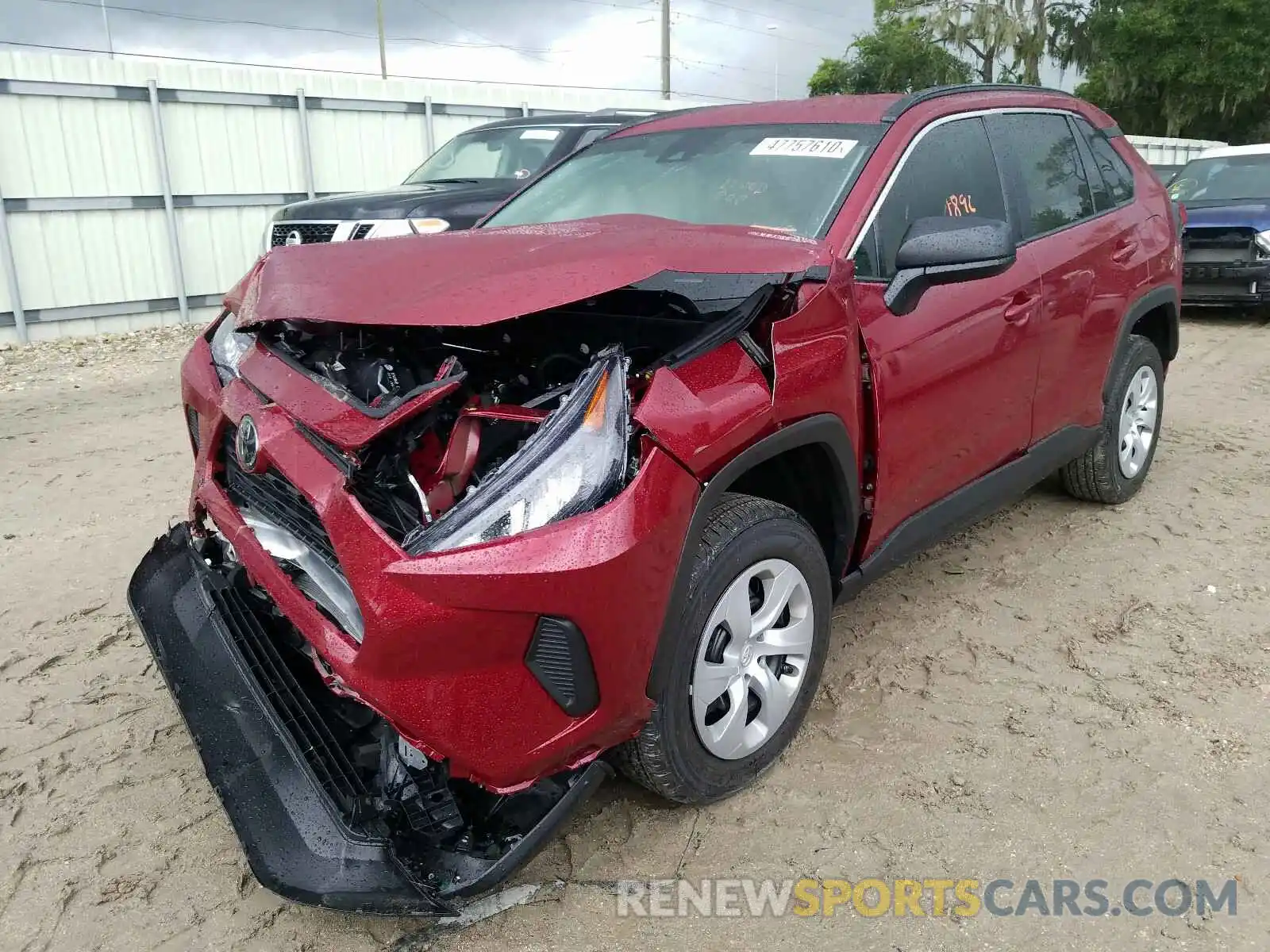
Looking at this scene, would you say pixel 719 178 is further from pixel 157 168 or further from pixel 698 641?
pixel 157 168

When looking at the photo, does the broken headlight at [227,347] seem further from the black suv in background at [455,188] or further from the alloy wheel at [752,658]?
the black suv in background at [455,188]

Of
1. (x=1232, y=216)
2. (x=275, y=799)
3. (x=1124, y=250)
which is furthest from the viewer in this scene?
(x=1232, y=216)

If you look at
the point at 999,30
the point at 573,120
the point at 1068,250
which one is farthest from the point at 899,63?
the point at 1068,250

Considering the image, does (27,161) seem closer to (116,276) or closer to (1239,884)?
(116,276)

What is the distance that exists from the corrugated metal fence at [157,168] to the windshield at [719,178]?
312 inches

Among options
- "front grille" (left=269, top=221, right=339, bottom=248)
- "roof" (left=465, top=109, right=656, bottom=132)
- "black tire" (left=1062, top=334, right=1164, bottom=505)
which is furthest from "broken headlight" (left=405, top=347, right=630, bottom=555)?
"roof" (left=465, top=109, right=656, bottom=132)

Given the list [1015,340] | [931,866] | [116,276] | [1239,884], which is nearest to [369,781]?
[931,866]

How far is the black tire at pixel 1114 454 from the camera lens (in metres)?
4.18

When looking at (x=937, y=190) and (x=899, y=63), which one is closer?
(x=937, y=190)

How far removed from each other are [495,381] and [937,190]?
1633 mm

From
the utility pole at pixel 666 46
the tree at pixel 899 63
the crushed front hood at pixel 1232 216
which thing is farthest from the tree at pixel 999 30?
the crushed front hood at pixel 1232 216

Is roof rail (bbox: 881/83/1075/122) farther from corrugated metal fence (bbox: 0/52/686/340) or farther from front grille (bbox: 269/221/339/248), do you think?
corrugated metal fence (bbox: 0/52/686/340)

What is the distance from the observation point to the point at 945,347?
9.71 ft

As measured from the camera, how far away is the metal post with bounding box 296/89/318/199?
10938mm
